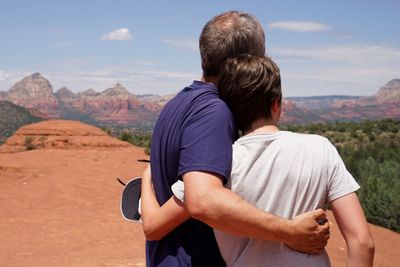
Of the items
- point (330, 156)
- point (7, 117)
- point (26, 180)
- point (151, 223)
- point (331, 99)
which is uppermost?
point (330, 156)

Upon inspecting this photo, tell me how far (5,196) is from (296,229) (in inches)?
501

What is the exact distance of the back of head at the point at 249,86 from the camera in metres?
2.05

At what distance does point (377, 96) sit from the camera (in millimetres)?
162750

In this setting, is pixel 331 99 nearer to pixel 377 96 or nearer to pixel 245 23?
pixel 377 96

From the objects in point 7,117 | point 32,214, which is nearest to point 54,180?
point 32,214

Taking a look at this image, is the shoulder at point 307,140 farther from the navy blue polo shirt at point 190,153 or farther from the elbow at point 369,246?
the elbow at point 369,246

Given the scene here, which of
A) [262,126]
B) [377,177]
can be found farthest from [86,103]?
[262,126]

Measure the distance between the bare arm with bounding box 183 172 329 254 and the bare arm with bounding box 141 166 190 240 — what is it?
0.39 feet

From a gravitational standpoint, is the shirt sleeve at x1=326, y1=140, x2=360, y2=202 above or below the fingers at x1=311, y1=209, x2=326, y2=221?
above

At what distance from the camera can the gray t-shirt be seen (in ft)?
6.55

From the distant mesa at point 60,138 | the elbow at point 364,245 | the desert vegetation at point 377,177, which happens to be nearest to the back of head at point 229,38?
the elbow at point 364,245

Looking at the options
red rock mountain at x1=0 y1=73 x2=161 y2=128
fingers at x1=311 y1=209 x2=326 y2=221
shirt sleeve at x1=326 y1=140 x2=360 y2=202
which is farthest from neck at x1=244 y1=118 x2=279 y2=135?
red rock mountain at x1=0 y1=73 x2=161 y2=128

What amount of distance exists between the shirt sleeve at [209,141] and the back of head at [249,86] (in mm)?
65

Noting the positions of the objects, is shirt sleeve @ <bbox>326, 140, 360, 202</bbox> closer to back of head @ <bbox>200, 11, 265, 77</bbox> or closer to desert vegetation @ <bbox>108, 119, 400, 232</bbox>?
back of head @ <bbox>200, 11, 265, 77</bbox>
